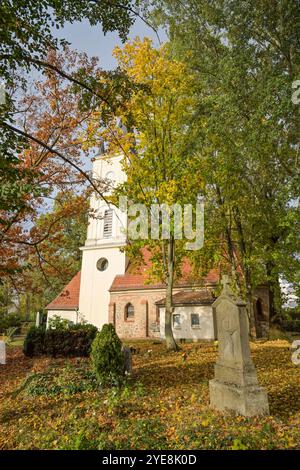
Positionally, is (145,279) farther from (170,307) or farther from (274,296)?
(170,307)

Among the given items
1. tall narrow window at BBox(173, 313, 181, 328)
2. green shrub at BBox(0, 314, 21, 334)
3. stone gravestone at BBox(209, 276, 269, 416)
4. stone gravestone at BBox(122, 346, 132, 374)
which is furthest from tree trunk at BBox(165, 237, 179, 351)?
green shrub at BBox(0, 314, 21, 334)

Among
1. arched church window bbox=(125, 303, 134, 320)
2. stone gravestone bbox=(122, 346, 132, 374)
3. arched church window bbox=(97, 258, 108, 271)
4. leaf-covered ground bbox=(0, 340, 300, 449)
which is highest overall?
arched church window bbox=(97, 258, 108, 271)

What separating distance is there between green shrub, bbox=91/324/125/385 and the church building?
34.7 ft

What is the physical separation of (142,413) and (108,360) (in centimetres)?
228

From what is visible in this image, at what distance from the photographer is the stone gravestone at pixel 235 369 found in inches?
216

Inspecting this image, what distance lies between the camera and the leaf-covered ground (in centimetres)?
459

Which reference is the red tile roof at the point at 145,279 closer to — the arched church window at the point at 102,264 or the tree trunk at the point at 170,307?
the arched church window at the point at 102,264

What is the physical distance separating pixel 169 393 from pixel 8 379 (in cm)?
642

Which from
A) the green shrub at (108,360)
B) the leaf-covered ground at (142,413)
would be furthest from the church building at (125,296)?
the leaf-covered ground at (142,413)

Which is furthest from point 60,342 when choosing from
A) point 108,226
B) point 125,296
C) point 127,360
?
point 108,226

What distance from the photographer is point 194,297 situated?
72.3 ft

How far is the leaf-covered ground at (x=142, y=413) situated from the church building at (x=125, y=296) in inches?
422

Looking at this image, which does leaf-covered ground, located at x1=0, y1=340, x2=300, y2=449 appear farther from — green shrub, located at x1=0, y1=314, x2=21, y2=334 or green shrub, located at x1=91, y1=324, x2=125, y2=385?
green shrub, located at x1=0, y1=314, x2=21, y2=334
